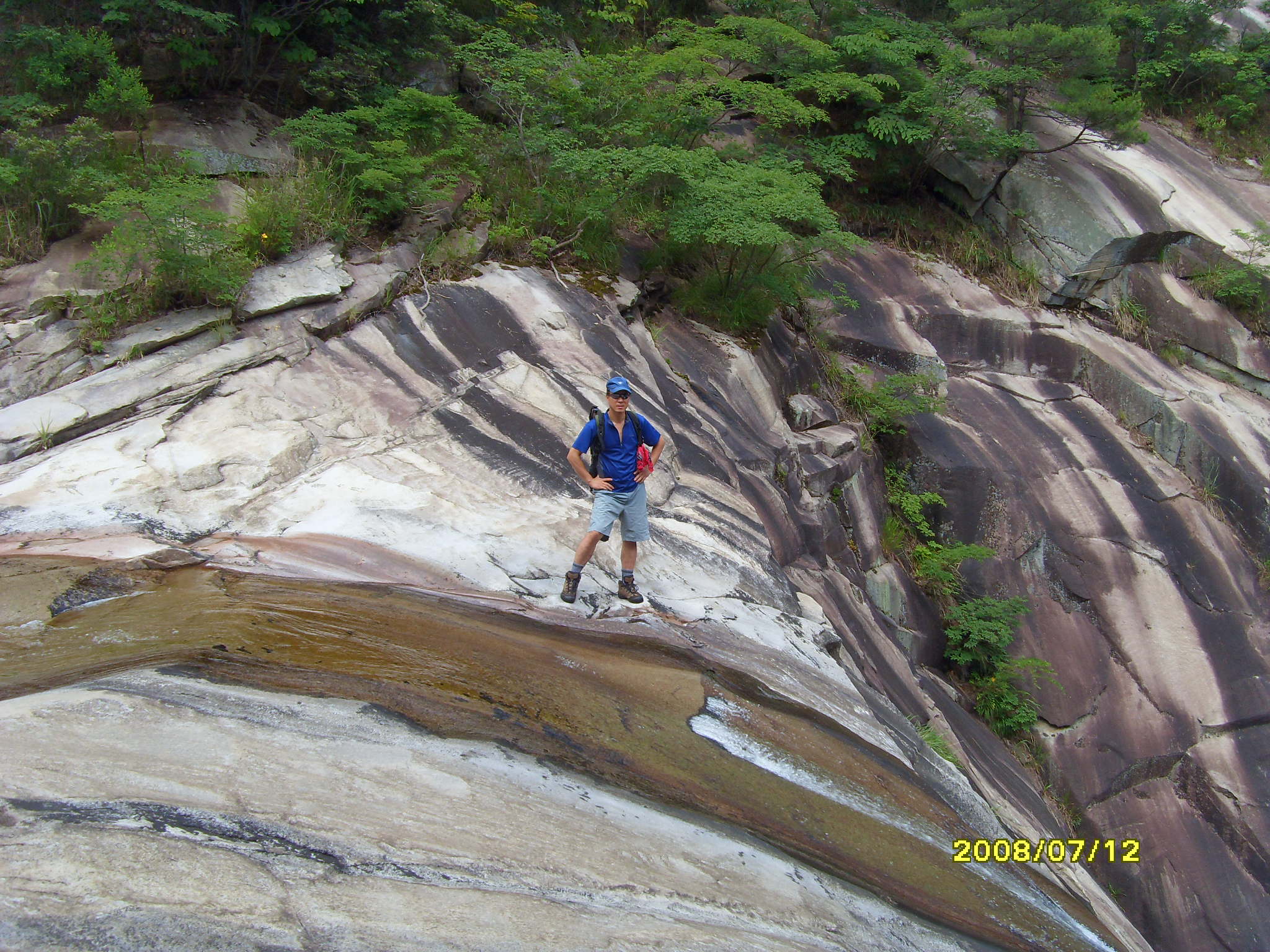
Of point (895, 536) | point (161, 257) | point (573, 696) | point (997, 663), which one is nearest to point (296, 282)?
point (161, 257)

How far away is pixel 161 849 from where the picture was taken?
91.9 inches

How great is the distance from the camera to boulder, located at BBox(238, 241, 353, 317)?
595 centimetres

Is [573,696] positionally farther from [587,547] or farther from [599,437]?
[599,437]

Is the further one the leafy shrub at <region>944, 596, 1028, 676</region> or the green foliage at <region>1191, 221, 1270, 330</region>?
the green foliage at <region>1191, 221, 1270, 330</region>

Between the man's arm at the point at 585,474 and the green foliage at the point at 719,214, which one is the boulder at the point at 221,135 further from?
the man's arm at the point at 585,474

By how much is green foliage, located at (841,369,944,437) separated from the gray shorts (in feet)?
18.5

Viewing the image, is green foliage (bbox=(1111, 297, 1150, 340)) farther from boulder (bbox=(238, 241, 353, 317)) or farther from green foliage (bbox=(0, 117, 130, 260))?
green foliage (bbox=(0, 117, 130, 260))

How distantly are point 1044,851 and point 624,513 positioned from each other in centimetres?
378

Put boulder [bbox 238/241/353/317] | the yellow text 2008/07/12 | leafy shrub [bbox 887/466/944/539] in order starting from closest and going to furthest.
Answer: the yellow text 2008/07/12
boulder [bbox 238/241/353/317]
leafy shrub [bbox 887/466/944/539]

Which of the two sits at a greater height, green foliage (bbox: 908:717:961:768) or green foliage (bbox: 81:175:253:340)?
green foliage (bbox: 81:175:253:340)

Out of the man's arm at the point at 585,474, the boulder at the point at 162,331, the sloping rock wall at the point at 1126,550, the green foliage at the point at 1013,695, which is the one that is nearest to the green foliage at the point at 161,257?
the boulder at the point at 162,331

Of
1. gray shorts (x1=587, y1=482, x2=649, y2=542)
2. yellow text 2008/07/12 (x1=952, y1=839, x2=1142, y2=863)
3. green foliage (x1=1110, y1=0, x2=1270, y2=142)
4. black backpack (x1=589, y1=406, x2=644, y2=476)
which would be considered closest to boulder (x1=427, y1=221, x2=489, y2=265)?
black backpack (x1=589, y1=406, x2=644, y2=476)

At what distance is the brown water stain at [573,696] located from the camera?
3.42m

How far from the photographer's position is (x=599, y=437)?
458cm
